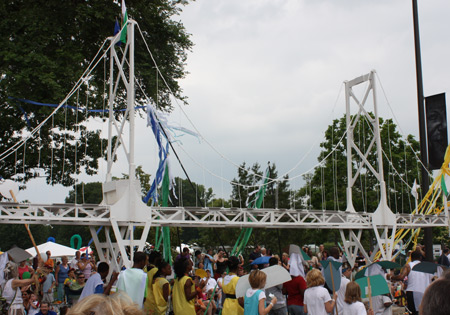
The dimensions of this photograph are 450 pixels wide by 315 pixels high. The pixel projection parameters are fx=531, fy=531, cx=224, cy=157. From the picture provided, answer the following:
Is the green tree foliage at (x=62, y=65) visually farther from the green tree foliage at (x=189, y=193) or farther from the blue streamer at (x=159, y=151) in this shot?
the green tree foliage at (x=189, y=193)

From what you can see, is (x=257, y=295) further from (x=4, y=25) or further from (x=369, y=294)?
(x=4, y=25)

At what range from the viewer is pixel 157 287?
7547 mm

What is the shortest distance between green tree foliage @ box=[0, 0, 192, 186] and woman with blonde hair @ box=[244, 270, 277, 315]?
958 cm

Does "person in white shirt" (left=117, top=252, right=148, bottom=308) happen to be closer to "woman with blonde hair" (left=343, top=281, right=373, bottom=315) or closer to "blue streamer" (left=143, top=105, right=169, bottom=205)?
"woman with blonde hair" (left=343, top=281, right=373, bottom=315)

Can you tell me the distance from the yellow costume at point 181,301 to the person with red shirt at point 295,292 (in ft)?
5.32

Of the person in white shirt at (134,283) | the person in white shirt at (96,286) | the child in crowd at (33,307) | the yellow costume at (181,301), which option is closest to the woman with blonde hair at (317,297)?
the yellow costume at (181,301)

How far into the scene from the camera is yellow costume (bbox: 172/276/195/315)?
289 inches

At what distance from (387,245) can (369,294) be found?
11.3 metres

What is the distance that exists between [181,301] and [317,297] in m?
1.87

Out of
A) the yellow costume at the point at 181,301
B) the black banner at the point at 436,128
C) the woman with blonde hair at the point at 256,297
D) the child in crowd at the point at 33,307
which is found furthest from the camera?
the black banner at the point at 436,128

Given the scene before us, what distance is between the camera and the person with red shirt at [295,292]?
8.06 meters

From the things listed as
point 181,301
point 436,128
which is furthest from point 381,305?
point 436,128

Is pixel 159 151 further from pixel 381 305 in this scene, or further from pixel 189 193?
pixel 189 193

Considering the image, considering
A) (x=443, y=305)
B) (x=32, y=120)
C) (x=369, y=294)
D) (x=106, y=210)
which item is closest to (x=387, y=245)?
(x=106, y=210)
